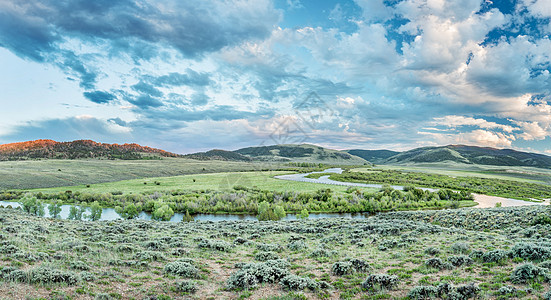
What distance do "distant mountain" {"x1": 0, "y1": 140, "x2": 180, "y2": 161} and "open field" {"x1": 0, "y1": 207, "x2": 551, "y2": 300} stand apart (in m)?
154

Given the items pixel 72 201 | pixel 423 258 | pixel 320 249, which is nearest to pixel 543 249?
pixel 423 258

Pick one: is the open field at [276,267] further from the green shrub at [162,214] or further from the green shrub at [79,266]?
the green shrub at [162,214]

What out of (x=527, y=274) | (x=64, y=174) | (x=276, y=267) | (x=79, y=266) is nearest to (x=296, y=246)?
(x=276, y=267)

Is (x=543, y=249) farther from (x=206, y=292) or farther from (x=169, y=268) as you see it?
(x=169, y=268)

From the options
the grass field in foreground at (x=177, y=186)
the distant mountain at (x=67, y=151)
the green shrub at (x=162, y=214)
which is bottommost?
the green shrub at (x=162, y=214)

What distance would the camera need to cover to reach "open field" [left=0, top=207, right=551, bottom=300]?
9.47 m

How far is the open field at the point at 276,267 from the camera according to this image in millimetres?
9469

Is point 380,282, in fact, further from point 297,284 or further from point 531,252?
point 531,252

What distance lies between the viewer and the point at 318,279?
1170cm

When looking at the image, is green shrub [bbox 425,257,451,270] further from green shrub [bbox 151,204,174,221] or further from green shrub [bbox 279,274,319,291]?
green shrub [bbox 151,204,174,221]

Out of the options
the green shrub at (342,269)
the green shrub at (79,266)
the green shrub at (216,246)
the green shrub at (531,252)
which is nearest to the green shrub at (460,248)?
the green shrub at (531,252)

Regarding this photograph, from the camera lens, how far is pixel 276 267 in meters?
12.4

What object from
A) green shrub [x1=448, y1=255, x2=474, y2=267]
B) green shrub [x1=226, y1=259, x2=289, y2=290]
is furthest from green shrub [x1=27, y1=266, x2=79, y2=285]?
green shrub [x1=448, y1=255, x2=474, y2=267]

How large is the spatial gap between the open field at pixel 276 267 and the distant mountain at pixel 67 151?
505ft
